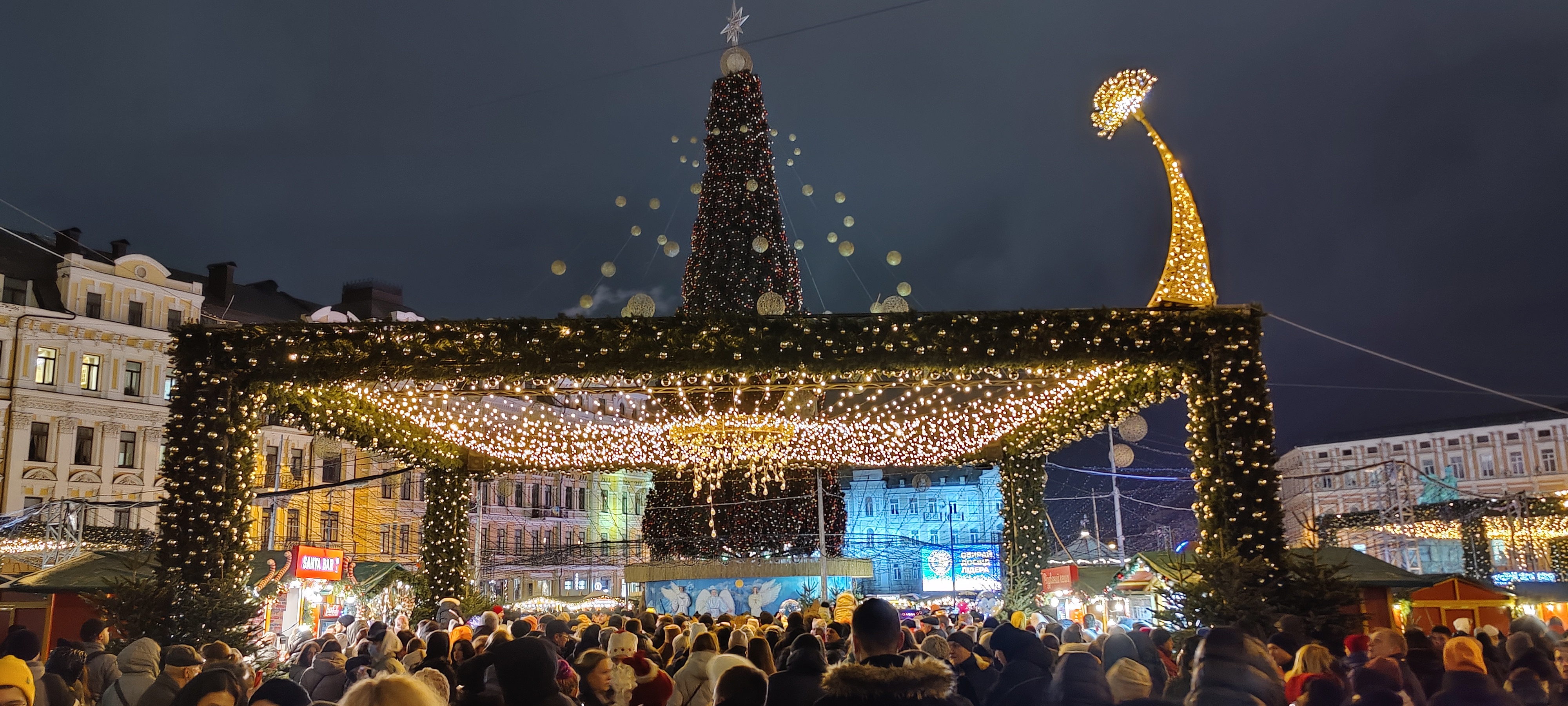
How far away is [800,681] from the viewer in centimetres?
483

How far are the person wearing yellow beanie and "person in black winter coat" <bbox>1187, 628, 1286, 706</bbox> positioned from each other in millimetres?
5289

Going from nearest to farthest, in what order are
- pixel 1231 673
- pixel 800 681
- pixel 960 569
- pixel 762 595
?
1. pixel 1231 673
2. pixel 800 681
3. pixel 762 595
4. pixel 960 569

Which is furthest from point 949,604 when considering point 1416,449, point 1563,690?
point 1416,449

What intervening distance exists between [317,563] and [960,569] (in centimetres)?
3686

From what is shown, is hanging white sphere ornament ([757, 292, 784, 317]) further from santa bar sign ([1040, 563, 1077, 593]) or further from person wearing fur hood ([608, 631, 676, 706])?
person wearing fur hood ([608, 631, 676, 706])

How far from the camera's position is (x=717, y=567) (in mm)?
25500

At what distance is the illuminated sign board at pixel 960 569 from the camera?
46031mm

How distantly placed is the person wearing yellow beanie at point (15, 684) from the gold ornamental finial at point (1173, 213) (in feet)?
39.6

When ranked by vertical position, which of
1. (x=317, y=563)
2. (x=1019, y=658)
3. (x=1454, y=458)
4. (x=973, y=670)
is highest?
(x=1454, y=458)

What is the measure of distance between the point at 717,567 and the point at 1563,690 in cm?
1972

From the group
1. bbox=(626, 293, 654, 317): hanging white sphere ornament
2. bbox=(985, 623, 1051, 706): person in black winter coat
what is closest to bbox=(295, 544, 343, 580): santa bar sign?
bbox=(626, 293, 654, 317): hanging white sphere ornament

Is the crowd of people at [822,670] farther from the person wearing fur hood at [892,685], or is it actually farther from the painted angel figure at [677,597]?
the painted angel figure at [677,597]

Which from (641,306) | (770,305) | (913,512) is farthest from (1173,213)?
(913,512)

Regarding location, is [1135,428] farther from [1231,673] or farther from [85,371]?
[85,371]
